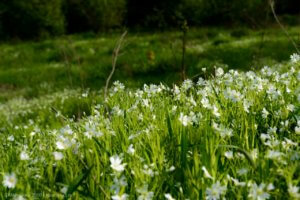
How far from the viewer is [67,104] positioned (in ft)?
30.4

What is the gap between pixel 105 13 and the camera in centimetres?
3131

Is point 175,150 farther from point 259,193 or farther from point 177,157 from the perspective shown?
point 259,193

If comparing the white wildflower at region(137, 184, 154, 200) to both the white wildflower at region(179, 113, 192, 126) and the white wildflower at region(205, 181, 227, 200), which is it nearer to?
the white wildflower at region(205, 181, 227, 200)

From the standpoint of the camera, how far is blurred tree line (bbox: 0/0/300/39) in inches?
1177

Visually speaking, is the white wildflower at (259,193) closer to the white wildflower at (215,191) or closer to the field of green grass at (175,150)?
the field of green grass at (175,150)

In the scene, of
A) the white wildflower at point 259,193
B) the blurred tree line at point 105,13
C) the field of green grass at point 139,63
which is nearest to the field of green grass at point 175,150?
the white wildflower at point 259,193

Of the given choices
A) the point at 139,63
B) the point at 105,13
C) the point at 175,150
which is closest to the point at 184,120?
the point at 175,150

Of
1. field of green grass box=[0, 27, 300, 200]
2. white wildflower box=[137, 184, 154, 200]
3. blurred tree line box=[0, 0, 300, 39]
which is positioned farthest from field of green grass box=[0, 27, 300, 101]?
blurred tree line box=[0, 0, 300, 39]

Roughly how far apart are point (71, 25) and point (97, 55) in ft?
66.7

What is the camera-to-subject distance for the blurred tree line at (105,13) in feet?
98.1

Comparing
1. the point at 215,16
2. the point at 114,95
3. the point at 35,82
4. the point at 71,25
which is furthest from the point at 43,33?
the point at 114,95

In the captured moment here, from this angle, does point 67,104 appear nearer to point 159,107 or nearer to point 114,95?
point 114,95

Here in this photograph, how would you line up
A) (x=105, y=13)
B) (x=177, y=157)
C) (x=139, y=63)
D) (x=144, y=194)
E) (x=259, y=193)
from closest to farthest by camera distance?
1. (x=259, y=193)
2. (x=144, y=194)
3. (x=177, y=157)
4. (x=139, y=63)
5. (x=105, y=13)

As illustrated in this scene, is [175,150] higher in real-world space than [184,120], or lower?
lower
